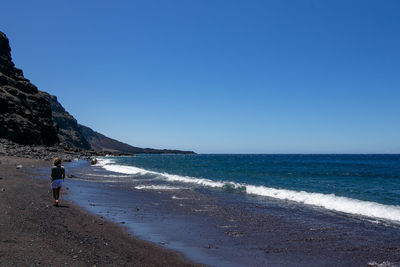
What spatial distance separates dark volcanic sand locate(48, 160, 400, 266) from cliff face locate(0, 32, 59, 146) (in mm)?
64176

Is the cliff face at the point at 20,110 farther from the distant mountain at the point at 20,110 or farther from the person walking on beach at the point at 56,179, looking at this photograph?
the person walking on beach at the point at 56,179

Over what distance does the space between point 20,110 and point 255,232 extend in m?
80.5

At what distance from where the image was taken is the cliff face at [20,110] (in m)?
69.8

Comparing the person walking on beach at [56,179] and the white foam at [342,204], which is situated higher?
the person walking on beach at [56,179]

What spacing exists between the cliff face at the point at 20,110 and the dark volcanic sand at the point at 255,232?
211 feet

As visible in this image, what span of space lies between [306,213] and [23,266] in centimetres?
1206

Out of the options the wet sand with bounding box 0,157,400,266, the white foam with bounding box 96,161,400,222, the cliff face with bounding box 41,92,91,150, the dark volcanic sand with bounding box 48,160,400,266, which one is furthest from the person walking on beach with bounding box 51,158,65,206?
the cliff face with bounding box 41,92,91,150

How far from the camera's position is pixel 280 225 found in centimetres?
1155

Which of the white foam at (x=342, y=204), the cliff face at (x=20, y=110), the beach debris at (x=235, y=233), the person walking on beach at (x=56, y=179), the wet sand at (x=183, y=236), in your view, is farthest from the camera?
the cliff face at (x=20, y=110)

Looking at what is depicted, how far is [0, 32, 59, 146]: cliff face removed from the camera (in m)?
69.8

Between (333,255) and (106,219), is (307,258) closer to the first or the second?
(333,255)

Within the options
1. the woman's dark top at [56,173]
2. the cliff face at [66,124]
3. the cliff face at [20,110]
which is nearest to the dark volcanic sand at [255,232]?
the woman's dark top at [56,173]

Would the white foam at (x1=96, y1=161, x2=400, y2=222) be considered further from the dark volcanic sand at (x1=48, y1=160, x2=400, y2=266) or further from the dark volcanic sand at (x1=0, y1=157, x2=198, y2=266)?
the dark volcanic sand at (x1=0, y1=157, x2=198, y2=266)

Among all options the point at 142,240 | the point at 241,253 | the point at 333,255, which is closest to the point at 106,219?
the point at 142,240
